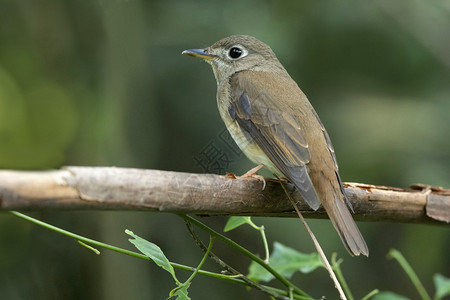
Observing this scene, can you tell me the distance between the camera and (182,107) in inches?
205

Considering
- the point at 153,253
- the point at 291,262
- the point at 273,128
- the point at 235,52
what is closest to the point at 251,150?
the point at 273,128

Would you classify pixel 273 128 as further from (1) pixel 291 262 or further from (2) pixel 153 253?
(2) pixel 153 253

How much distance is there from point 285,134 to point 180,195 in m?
1.35

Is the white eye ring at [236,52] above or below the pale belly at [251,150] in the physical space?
above

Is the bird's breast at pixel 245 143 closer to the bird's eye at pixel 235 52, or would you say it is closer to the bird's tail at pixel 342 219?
the bird's tail at pixel 342 219

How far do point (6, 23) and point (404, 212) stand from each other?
408 centimetres

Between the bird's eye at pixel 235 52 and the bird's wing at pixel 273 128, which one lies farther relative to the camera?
the bird's eye at pixel 235 52

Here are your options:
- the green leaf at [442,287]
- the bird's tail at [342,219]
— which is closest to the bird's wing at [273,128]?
the bird's tail at [342,219]

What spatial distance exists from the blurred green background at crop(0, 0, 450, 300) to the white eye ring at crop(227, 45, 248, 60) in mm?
613

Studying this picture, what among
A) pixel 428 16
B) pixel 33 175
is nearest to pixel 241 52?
pixel 428 16

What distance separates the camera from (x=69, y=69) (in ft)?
17.7

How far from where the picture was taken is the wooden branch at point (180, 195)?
1.76 m

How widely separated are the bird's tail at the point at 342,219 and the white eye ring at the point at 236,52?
1.57 metres

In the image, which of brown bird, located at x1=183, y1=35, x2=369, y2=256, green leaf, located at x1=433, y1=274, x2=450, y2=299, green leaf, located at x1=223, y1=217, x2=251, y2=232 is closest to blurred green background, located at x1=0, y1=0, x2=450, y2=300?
brown bird, located at x1=183, y1=35, x2=369, y2=256
